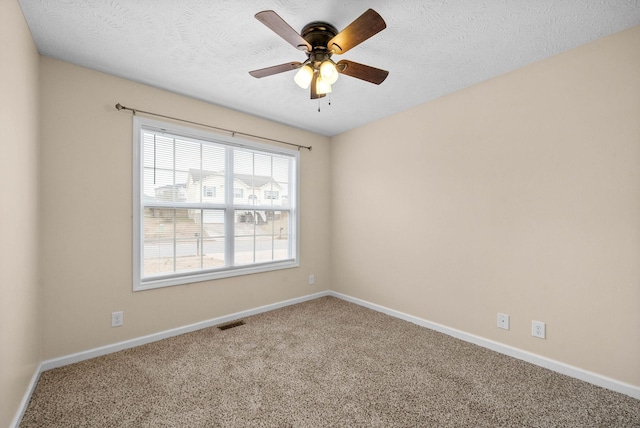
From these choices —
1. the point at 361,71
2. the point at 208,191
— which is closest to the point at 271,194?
the point at 208,191

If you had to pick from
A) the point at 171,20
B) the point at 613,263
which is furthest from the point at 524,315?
the point at 171,20

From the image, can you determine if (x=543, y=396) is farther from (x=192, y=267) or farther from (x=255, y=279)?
(x=192, y=267)

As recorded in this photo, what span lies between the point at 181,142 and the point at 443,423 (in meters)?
3.25

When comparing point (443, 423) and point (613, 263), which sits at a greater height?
point (613, 263)

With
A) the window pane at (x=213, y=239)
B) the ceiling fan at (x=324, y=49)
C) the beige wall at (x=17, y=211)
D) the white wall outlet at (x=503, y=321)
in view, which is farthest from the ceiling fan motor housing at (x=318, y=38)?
the white wall outlet at (x=503, y=321)

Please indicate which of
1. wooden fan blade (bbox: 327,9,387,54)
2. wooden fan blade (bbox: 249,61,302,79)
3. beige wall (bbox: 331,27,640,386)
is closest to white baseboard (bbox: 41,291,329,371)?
beige wall (bbox: 331,27,640,386)

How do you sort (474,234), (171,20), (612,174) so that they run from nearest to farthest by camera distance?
1. (171,20)
2. (612,174)
3. (474,234)

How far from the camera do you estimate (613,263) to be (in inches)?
77.4

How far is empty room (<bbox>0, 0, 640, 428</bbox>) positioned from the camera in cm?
174

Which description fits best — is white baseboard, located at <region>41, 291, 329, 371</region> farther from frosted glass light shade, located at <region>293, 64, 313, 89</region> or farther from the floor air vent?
frosted glass light shade, located at <region>293, 64, 313, 89</region>

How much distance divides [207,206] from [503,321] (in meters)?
3.16

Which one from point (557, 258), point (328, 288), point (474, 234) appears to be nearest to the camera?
point (557, 258)

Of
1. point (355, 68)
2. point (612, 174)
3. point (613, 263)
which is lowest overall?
point (613, 263)

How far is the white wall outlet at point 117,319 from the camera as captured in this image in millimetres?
2498
